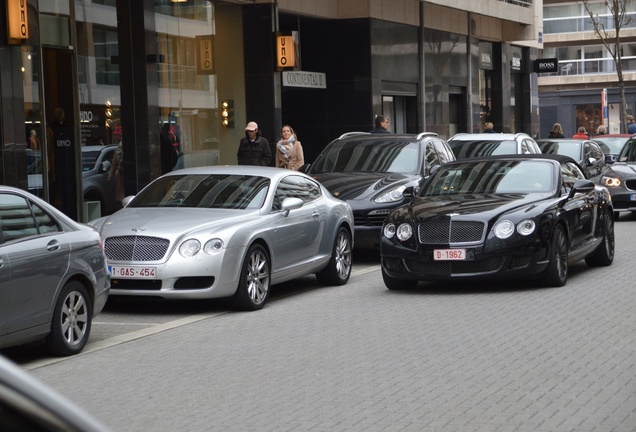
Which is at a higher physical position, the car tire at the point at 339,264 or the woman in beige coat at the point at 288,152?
the woman in beige coat at the point at 288,152

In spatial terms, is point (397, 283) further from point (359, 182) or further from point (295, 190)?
point (359, 182)

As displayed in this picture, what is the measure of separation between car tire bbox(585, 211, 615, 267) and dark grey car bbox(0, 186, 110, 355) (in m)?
7.45

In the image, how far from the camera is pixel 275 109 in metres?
25.3

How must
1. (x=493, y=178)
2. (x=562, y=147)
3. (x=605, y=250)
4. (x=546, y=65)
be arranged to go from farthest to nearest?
(x=546, y=65) → (x=562, y=147) → (x=605, y=250) → (x=493, y=178)

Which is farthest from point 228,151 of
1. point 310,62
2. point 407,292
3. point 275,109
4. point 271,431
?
point 271,431

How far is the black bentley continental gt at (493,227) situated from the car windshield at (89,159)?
7684 mm

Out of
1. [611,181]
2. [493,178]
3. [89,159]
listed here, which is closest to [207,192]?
[493,178]

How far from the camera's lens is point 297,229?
1284cm

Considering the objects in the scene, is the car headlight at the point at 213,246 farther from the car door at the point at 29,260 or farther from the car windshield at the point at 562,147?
the car windshield at the point at 562,147

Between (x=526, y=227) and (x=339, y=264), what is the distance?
8.59 feet

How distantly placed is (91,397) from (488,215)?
617 cm

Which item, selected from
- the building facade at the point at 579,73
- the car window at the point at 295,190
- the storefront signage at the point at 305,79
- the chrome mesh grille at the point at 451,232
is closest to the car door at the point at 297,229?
the car window at the point at 295,190

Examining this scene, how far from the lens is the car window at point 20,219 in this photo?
8.46m

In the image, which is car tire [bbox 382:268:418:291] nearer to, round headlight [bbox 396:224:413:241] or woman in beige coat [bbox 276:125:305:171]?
round headlight [bbox 396:224:413:241]
